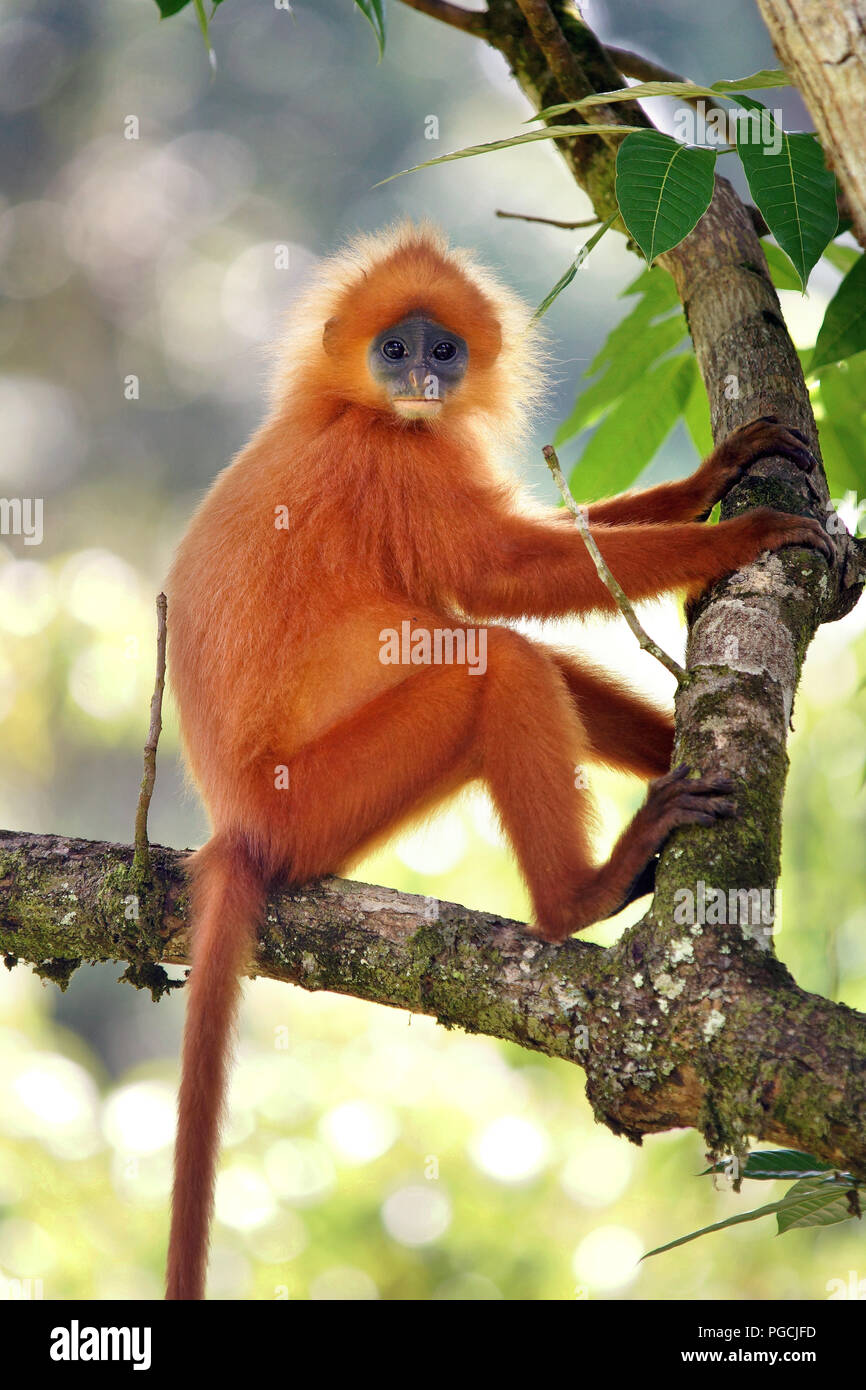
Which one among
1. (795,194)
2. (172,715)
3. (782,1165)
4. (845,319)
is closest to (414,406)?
(845,319)

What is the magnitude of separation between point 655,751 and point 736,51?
21056 millimetres

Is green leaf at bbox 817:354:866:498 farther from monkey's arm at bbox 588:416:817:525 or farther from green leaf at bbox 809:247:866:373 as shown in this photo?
green leaf at bbox 809:247:866:373

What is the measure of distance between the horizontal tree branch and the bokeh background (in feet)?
1.55

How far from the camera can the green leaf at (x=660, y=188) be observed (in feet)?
6.89

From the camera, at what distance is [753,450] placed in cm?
298

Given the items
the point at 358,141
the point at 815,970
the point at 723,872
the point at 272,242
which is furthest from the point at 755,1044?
the point at 358,141

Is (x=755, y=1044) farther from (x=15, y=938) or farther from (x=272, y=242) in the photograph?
(x=272, y=242)

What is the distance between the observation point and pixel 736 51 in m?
20.8

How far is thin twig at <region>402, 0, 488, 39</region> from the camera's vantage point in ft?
12.4

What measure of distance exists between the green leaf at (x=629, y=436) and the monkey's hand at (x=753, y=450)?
280 mm

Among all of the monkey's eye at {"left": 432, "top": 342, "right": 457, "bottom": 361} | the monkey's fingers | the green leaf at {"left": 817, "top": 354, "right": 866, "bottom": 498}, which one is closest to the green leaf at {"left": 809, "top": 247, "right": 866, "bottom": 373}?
the monkey's fingers

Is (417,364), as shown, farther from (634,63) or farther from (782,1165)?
(782,1165)

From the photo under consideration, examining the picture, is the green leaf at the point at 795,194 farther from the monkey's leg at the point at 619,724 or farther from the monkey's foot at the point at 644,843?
the monkey's leg at the point at 619,724

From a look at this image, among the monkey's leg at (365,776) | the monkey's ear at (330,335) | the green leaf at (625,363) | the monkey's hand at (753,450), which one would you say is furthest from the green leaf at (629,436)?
the monkey's ear at (330,335)
